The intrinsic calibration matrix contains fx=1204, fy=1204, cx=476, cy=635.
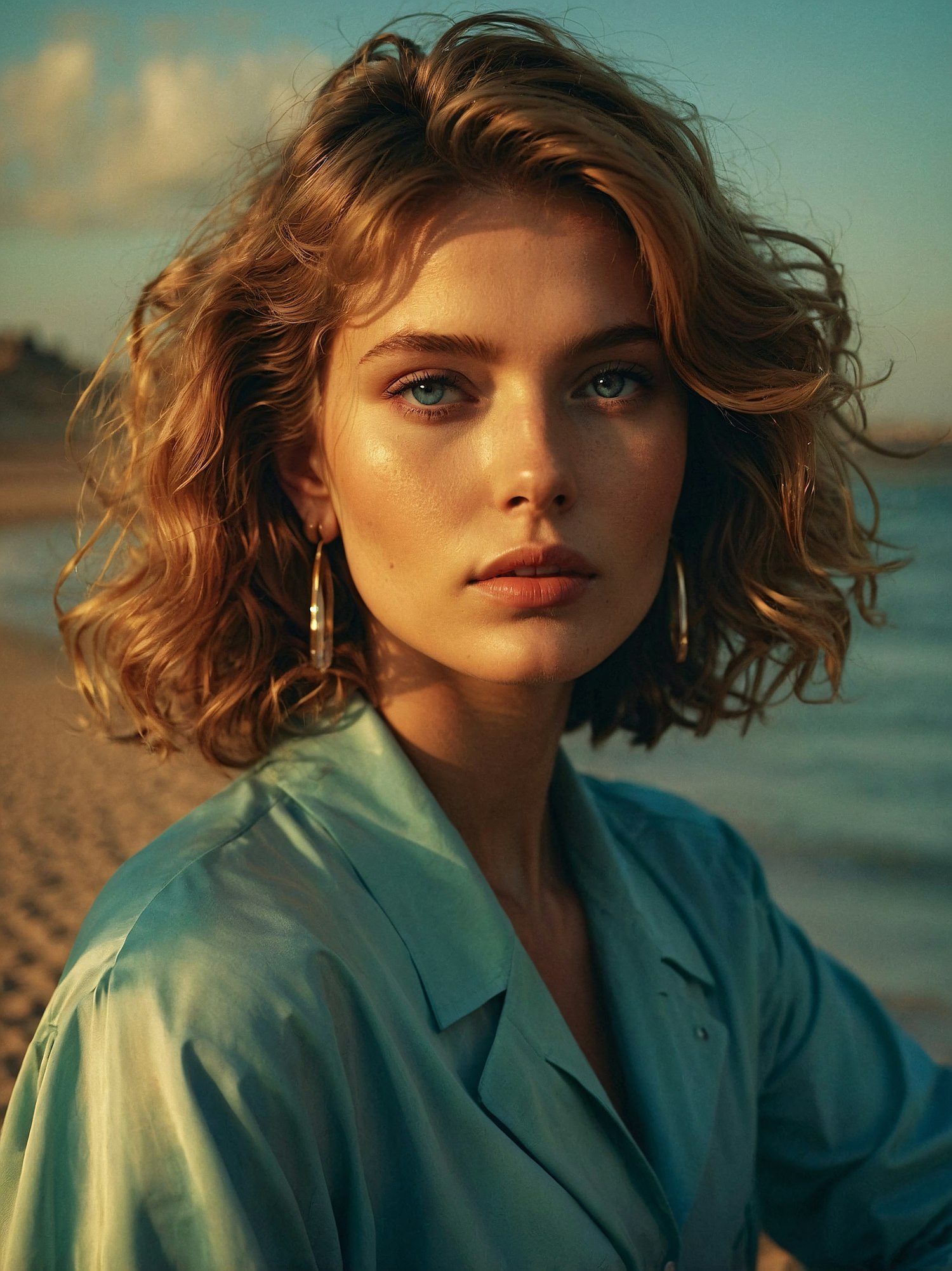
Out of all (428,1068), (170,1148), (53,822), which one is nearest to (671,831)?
(428,1068)

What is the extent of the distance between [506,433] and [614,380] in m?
0.23

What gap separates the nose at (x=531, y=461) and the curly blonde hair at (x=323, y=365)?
0.29 meters

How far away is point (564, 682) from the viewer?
88.7 inches

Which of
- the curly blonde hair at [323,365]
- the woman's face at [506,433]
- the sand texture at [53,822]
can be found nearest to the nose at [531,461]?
the woman's face at [506,433]

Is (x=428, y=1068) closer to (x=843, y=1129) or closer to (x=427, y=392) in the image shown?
(x=427, y=392)

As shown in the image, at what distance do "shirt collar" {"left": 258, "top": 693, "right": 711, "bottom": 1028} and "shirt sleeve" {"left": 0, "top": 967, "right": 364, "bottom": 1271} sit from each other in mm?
352

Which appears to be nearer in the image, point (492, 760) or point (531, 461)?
point (531, 461)

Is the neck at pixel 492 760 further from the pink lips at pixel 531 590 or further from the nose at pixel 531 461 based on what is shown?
the nose at pixel 531 461

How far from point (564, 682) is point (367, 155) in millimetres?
976

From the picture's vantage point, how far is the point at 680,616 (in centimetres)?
237

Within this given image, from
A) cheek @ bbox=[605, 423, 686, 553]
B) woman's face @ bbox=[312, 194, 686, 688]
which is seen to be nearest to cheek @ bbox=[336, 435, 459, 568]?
woman's face @ bbox=[312, 194, 686, 688]

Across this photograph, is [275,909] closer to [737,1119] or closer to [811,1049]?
[737,1119]

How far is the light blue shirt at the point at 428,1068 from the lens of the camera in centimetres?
134

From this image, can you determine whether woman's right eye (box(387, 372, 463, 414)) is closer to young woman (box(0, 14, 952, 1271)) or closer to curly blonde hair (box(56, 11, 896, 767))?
young woman (box(0, 14, 952, 1271))
